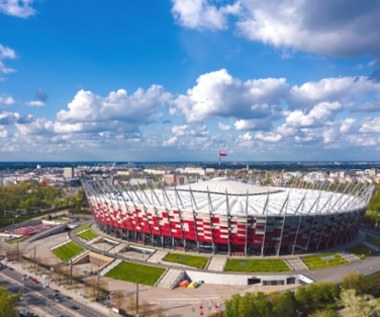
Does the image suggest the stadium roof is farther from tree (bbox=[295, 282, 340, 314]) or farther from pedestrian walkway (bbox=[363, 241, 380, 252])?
tree (bbox=[295, 282, 340, 314])

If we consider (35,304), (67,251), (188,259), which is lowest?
(35,304)

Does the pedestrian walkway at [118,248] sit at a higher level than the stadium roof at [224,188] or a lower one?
lower

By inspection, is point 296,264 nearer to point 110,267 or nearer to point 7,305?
point 110,267

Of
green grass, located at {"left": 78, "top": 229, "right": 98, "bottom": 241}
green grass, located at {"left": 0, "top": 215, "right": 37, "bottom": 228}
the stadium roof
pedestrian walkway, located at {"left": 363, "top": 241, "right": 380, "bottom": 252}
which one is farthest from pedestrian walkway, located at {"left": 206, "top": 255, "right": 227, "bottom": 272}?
green grass, located at {"left": 0, "top": 215, "right": 37, "bottom": 228}

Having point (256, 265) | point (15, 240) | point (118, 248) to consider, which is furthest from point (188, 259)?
point (15, 240)

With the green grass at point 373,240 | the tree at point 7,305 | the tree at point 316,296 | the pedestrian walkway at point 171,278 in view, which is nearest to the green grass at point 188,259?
the pedestrian walkway at point 171,278

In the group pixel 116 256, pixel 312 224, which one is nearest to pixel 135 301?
pixel 116 256

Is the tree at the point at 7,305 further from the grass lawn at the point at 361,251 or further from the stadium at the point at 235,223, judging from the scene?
the grass lawn at the point at 361,251
